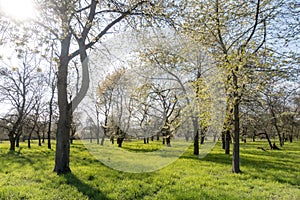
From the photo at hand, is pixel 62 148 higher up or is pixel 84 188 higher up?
pixel 62 148

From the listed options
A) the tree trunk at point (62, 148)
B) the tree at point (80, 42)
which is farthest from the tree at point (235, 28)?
the tree trunk at point (62, 148)

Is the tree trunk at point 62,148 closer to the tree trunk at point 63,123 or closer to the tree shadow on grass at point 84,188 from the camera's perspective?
the tree trunk at point 63,123

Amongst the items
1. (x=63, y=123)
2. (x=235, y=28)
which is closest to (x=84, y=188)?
(x=63, y=123)

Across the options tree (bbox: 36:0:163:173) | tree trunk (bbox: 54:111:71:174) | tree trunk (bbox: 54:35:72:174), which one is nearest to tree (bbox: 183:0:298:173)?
tree (bbox: 36:0:163:173)

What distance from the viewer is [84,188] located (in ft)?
21.0

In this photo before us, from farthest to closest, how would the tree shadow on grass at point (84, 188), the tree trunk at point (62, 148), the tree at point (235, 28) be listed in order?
the tree trunk at point (62, 148)
the tree at point (235, 28)
the tree shadow on grass at point (84, 188)

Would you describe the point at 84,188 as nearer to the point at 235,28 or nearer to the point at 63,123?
the point at 63,123

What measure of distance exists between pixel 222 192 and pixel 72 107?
645 cm

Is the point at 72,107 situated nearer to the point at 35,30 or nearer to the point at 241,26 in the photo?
the point at 35,30

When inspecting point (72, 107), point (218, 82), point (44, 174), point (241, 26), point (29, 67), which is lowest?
point (44, 174)

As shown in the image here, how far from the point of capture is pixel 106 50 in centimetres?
1009

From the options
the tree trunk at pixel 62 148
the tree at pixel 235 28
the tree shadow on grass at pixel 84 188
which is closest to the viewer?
the tree shadow on grass at pixel 84 188

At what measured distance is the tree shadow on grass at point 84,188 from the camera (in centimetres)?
572

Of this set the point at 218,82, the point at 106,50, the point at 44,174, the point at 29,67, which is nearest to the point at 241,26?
the point at 218,82
